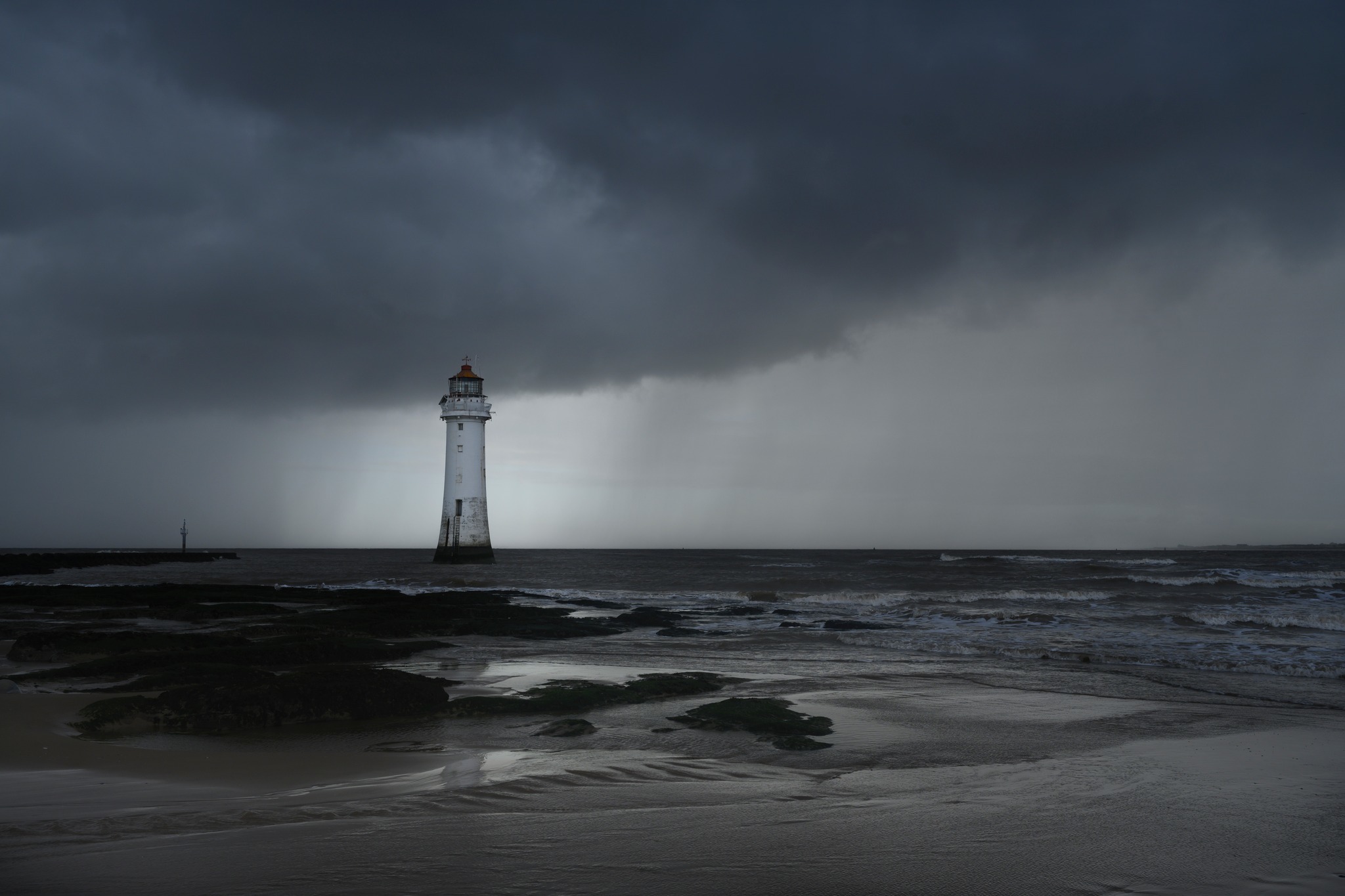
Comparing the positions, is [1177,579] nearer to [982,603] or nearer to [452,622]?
[982,603]

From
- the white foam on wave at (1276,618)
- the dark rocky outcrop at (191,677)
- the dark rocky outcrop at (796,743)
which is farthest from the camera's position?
the white foam on wave at (1276,618)

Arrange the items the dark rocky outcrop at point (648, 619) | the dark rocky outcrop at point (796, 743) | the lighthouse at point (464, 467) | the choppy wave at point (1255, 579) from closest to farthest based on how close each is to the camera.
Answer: the dark rocky outcrop at point (796, 743) → the dark rocky outcrop at point (648, 619) → the choppy wave at point (1255, 579) → the lighthouse at point (464, 467)

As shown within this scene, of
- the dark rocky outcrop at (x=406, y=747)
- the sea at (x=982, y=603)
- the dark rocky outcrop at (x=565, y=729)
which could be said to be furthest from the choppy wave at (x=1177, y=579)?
the dark rocky outcrop at (x=406, y=747)

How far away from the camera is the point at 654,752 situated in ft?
22.8

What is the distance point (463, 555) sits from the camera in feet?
162

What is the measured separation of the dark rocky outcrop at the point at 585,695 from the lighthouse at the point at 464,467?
37845mm

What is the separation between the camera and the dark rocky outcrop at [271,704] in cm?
761

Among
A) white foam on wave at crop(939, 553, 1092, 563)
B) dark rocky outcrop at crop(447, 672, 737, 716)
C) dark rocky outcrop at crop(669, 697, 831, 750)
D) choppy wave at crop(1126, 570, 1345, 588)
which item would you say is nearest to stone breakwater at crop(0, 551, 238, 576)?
dark rocky outcrop at crop(447, 672, 737, 716)

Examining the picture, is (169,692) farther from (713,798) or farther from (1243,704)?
(1243,704)

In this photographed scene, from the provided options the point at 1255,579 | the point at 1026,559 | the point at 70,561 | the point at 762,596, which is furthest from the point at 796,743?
the point at 1026,559

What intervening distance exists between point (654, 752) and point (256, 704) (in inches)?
151

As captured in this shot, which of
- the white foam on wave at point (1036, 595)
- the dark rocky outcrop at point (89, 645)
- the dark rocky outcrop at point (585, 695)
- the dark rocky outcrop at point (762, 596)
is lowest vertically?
the white foam on wave at point (1036, 595)

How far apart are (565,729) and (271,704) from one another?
2774 mm

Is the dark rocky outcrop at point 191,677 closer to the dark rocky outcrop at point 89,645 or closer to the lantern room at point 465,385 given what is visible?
the dark rocky outcrop at point 89,645
